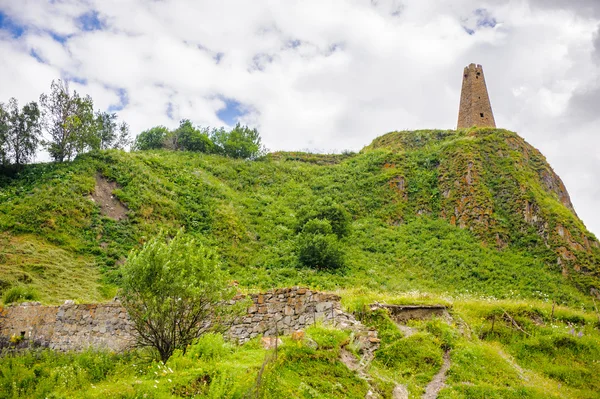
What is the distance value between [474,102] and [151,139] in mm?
42216

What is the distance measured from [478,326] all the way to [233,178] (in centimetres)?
3234

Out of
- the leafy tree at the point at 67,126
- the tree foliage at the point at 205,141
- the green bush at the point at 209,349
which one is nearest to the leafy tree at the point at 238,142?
the tree foliage at the point at 205,141

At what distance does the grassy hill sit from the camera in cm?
854

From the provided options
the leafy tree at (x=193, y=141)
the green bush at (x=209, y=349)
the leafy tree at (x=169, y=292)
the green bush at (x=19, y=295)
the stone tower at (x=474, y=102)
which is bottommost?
the green bush at (x=19, y=295)

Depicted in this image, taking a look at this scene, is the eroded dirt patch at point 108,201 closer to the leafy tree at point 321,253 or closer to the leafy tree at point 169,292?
the leafy tree at point 321,253

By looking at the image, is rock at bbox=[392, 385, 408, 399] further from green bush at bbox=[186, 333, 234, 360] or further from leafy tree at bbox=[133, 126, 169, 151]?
leafy tree at bbox=[133, 126, 169, 151]

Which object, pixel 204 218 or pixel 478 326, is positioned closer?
pixel 478 326

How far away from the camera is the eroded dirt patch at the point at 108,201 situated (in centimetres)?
2517

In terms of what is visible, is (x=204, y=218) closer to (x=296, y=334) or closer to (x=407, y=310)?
(x=407, y=310)

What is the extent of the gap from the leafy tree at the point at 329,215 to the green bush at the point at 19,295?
1740 centimetres

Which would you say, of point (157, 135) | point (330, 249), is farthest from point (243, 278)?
point (157, 135)

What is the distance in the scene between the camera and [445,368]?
901 cm

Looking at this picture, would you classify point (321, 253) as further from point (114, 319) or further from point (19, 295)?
point (19, 295)

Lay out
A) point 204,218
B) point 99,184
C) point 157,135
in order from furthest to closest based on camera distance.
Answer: point 157,135 < point 204,218 < point 99,184
